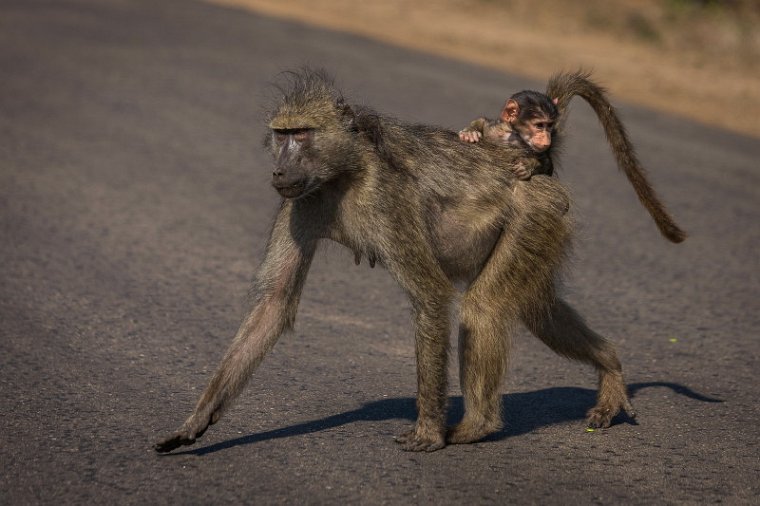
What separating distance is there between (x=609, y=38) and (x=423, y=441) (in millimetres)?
12040

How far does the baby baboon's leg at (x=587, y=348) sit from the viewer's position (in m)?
4.71

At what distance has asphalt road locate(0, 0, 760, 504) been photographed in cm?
400

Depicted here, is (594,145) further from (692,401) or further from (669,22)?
(669,22)

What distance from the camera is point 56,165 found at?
846 cm

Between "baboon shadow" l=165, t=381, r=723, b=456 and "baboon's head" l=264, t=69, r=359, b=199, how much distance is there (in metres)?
0.94

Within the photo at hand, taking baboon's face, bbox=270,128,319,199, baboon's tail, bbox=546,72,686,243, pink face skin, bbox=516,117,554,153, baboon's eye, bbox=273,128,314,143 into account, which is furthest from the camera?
baboon's tail, bbox=546,72,686,243

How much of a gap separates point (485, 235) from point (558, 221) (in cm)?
31

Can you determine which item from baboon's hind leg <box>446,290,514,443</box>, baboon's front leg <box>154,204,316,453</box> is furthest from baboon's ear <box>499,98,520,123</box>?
baboon's front leg <box>154,204,316,453</box>

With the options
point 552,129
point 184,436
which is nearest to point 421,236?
point 552,129

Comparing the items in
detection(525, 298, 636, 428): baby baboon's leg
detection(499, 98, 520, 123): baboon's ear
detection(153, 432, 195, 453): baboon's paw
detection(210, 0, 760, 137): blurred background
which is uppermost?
detection(210, 0, 760, 137): blurred background

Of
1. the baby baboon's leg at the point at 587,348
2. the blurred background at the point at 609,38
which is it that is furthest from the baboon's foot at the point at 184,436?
the blurred background at the point at 609,38

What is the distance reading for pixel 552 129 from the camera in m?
4.75

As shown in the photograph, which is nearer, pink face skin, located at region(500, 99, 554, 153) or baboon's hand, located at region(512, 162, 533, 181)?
baboon's hand, located at region(512, 162, 533, 181)

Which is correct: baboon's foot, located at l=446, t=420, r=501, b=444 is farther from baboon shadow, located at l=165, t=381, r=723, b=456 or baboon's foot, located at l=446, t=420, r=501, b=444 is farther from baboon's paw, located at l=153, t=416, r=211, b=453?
baboon's paw, located at l=153, t=416, r=211, b=453
